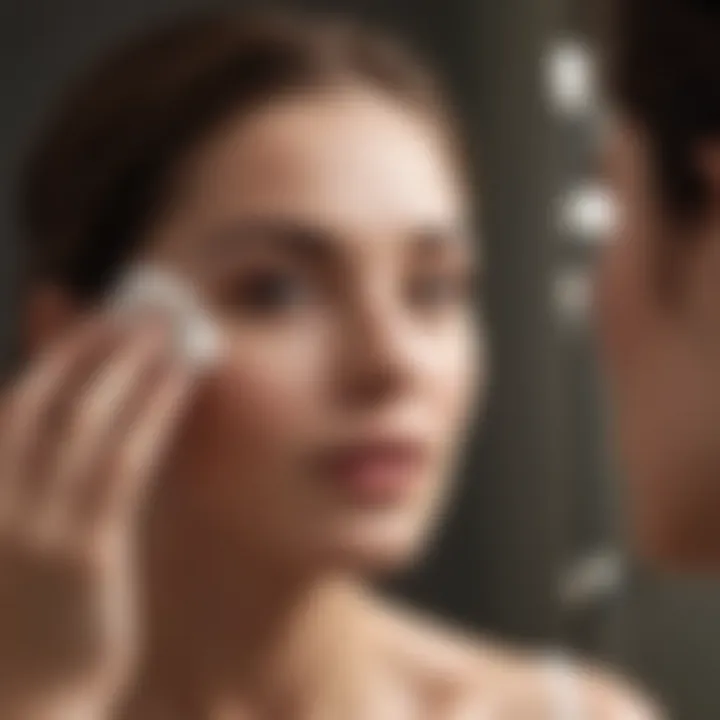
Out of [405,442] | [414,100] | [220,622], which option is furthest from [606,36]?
[220,622]

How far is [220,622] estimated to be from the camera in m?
0.51

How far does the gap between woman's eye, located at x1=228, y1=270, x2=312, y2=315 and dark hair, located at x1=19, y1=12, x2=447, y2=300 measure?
0.05m

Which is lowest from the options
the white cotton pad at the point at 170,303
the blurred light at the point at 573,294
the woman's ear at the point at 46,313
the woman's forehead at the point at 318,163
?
the woman's ear at the point at 46,313

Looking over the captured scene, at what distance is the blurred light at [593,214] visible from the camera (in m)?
0.54

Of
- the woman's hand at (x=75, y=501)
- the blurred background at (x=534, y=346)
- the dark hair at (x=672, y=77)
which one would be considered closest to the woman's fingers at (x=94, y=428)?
the woman's hand at (x=75, y=501)

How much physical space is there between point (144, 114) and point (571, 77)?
18cm

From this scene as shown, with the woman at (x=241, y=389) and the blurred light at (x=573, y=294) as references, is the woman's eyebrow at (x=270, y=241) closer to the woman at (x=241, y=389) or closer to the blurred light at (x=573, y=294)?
the woman at (x=241, y=389)

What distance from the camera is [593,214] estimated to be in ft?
1.79

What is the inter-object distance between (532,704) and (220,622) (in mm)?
144

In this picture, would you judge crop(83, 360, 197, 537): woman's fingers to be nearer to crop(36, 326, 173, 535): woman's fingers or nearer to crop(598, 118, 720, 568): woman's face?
crop(36, 326, 173, 535): woman's fingers

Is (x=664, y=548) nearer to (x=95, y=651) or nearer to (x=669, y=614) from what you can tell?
(x=669, y=614)

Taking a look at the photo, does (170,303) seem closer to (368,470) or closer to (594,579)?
(368,470)

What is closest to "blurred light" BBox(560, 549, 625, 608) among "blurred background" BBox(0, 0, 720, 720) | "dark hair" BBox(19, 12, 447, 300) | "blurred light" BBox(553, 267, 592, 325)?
"blurred background" BBox(0, 0, 720, 720)

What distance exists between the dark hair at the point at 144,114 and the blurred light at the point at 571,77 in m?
0.08
